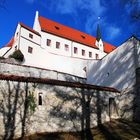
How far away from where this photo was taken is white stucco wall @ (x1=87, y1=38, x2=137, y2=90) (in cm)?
1863

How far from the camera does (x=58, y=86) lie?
15664 millimetres

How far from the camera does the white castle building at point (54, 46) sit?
3184 cm

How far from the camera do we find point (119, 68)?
19938mm

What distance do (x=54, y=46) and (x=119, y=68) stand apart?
18837 millimetres

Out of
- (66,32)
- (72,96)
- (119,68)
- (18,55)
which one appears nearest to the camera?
(72,96)

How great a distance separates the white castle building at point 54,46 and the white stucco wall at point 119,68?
5.47 m

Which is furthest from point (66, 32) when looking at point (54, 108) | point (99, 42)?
→ point (54, 108)

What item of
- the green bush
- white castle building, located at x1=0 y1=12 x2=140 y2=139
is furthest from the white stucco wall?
the green bush

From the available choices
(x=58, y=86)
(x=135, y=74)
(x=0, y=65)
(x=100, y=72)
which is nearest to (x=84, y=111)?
(x=58, y=86)

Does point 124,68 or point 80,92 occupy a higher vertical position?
point 124,68

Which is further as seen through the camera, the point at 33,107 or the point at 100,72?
the point at 100,72

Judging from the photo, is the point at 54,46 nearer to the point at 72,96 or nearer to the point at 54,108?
the point at 72,96

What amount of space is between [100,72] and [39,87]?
32.1ft

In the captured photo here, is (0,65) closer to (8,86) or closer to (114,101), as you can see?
(8,86)
